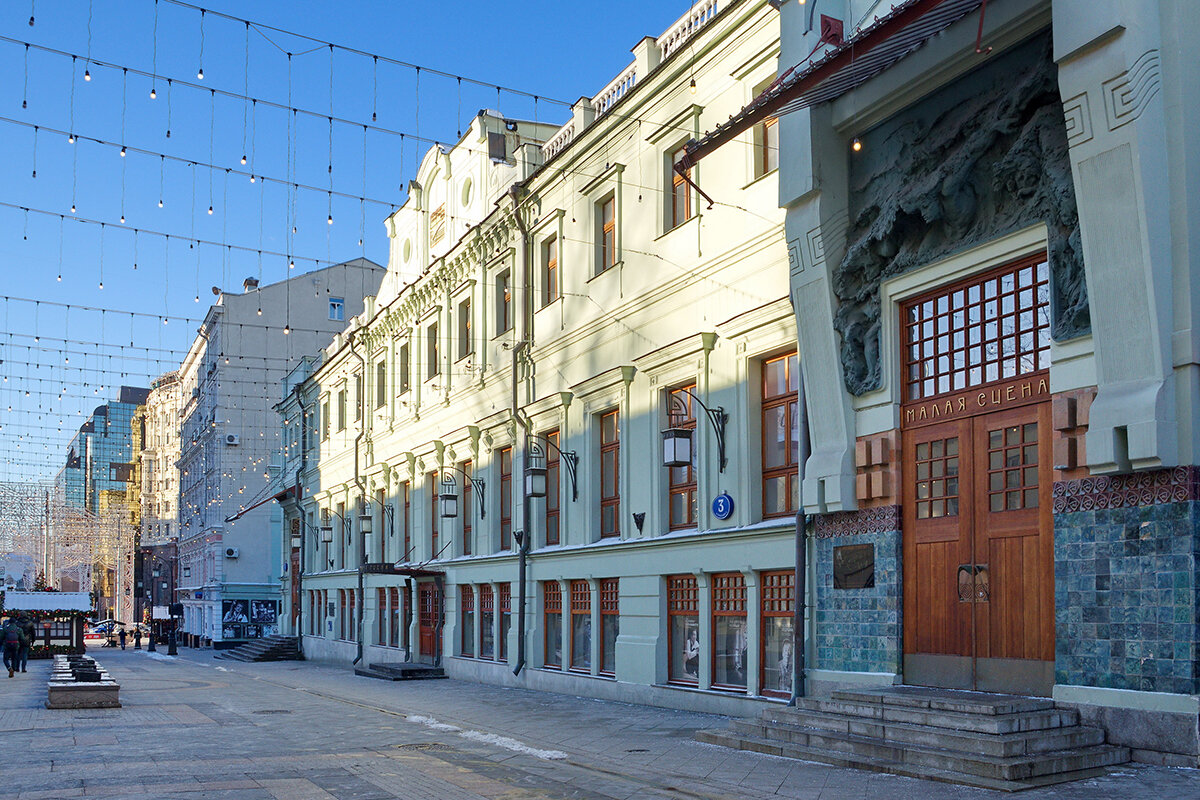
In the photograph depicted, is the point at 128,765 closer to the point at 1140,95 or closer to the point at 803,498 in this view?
the point at 803,498

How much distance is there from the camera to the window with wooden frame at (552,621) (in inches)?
977

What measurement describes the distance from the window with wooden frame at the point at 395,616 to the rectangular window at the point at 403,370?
6139mm

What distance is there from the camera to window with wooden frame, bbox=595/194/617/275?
23328 mm

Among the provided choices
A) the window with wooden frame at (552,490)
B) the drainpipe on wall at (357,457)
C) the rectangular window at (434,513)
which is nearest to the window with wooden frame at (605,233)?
the window with wooden frame at (552,490)

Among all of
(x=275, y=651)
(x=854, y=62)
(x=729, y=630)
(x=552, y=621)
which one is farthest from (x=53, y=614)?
(x=854, y=62)

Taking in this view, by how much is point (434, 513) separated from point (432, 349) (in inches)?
185

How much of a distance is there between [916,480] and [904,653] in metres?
2.18

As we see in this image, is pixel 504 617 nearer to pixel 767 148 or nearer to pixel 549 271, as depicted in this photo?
pixel 549 271

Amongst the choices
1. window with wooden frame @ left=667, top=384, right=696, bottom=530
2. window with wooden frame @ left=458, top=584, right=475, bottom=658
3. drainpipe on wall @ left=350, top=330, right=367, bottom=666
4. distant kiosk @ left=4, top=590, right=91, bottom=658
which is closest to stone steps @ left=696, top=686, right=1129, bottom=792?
window with wooden frame @ left=667, top=384, right=696, bottom=530

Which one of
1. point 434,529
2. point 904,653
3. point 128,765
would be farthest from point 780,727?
point 434,529

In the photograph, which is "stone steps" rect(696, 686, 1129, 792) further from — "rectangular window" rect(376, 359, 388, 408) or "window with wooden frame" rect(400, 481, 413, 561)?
"rectangular window" rect(376, 359, 388, 408)

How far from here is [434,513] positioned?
1321 inches

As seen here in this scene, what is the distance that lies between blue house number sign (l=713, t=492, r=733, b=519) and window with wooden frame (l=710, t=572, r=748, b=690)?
3.08 ft

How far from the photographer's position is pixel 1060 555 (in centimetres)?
1238
